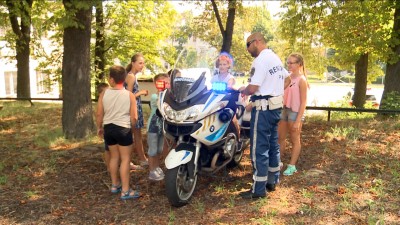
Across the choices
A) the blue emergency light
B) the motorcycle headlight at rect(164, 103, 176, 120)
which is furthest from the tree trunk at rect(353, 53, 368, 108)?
the motorcycle headlight at rect(164, 103, 176, 120)

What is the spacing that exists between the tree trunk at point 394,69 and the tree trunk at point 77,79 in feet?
21.9

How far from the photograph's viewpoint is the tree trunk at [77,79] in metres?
7.41

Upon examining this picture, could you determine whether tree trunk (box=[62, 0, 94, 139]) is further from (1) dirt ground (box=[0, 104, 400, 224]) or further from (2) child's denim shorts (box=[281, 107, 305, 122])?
(2) child's denim shorts (box=[281, 107, 305, 122])

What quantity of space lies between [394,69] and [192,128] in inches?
261

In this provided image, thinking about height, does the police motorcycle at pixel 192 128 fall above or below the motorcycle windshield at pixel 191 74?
below

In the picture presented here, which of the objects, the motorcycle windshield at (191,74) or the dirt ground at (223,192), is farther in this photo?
the motorcycle windshield at (191,74)

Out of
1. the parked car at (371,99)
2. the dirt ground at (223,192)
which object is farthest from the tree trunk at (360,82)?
the dirt ground at (223,192)

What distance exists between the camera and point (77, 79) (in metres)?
7.49

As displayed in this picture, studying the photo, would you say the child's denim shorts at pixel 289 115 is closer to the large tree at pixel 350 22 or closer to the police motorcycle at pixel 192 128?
the police motorcycle at pixel 192 128

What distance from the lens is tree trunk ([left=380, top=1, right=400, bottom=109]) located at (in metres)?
8.67

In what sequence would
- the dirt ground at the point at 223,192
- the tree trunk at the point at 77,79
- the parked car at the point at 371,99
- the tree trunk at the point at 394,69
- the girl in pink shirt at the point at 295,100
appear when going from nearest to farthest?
1. the dirt ground at the point at 223,192
2. the girl in pink shirt at the point at 295,100
3. the tree trunk at the point at 77,79
4. the tree trunk at the point at 394,69
5. the parked car at the point at 371,99

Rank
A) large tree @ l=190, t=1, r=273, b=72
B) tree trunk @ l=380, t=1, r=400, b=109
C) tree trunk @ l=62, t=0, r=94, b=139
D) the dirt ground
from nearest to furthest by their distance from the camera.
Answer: the dirt ground
tree trunk @ l=62, t=0, r=94, b=139
tree trunk @ l=380, t=1, r=400, b=109
large tree @ l=190, t=1, r=273, b=72

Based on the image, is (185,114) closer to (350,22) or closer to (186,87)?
(186,87)

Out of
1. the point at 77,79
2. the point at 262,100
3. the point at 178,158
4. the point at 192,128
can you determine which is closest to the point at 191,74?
the point at 192,128
